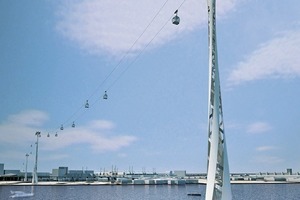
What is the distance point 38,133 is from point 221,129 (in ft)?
549

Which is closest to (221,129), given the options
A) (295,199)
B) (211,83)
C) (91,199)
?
(211,83)

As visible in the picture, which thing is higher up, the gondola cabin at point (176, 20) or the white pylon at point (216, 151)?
the gondola cabin at point (176, 20)

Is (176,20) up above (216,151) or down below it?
above

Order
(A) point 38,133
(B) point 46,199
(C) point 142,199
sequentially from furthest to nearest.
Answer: (A) point 38,133, (C) point 142,199, (B) point 46,199

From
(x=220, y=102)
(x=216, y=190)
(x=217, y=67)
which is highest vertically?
(x=217, y=67)

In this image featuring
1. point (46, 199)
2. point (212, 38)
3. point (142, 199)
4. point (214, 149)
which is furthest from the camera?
point (142, 199)

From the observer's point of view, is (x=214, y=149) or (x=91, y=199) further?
(x=91, y=199)

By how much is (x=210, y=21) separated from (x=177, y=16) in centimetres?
276

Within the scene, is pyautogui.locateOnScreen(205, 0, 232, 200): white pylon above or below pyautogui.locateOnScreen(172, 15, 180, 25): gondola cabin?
below

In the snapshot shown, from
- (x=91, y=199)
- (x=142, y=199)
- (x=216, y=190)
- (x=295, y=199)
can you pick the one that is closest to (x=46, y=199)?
(x=91, y=199)

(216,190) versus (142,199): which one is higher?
(216,190)

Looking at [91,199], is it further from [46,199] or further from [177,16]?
[177,16]

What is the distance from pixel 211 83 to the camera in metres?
21.9

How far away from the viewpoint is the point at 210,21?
2278 cm
